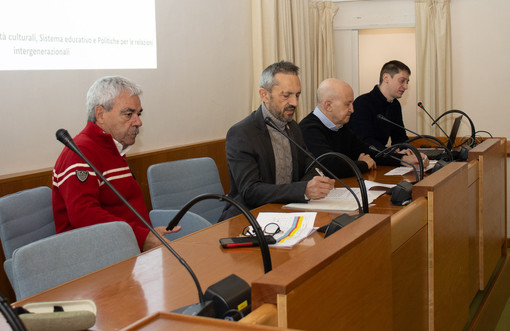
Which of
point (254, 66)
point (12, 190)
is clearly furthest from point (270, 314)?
point (254, 66)

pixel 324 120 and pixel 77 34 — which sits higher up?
pixel 77 34

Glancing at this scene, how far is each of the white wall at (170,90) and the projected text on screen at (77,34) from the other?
2.6 inches

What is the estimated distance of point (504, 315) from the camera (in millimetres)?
3672

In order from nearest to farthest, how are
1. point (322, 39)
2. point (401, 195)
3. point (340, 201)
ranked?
point (401, 195) < point (340, 201) < point (322, 39)

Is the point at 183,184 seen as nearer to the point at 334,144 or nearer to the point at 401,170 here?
the point at 334,144

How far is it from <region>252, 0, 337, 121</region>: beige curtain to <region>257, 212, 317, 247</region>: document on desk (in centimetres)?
310

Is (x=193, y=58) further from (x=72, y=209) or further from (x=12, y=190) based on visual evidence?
(x=72, y=209)

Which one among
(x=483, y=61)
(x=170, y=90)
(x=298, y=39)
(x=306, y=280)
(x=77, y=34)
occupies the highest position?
(x=298, y=39)

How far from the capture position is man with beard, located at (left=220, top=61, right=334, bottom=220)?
2.71m

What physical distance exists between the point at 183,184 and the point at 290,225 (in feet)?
4.35

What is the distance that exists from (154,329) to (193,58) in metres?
3.96

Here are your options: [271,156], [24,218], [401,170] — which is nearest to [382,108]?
[401,170]

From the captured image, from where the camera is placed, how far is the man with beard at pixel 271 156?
2707 millimetres

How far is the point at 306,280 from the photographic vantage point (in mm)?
1224
